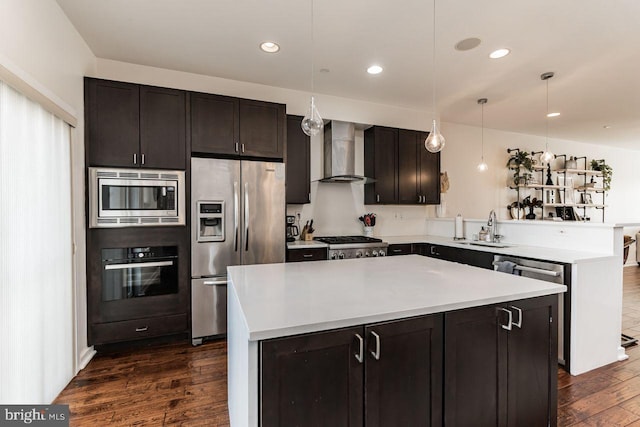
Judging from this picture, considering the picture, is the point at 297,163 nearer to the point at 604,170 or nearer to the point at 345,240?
the point at 345,240

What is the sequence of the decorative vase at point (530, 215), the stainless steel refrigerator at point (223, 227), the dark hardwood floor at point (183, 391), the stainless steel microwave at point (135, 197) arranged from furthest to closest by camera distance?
the decorative vase at point (530, 215) → the stainless steel refrigerator at point (223, 227) → the stainless steel microwave at point (135, 197) → the dark hardwood floor at point (183, 391)

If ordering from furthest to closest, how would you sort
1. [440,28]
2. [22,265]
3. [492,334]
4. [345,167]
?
[345,167], [440,28], [22,265], [492,334]

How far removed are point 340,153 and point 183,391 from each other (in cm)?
315

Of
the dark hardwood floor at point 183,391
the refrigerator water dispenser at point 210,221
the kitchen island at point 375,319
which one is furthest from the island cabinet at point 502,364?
the refrigerator water dispenser at point 210,221

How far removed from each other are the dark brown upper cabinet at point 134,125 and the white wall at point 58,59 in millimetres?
103

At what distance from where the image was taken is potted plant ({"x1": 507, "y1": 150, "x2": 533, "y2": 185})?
6.08 m

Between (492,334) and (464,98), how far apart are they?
12.4ft

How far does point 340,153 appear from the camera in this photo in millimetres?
4242

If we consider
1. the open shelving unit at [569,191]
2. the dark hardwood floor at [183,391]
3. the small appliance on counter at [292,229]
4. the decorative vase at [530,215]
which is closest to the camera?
the dark hardwood floor at [183,391]

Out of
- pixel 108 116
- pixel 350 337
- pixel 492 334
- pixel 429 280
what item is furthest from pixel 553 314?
pixel 108 116

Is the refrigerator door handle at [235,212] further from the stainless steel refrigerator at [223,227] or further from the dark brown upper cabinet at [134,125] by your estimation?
the dark brown upper cabinet at [134,125]

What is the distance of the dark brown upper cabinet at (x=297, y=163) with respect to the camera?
3.92 metres

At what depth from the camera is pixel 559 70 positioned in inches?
135

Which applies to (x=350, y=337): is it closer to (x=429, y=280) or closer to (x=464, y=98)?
(x=429, y=280)
